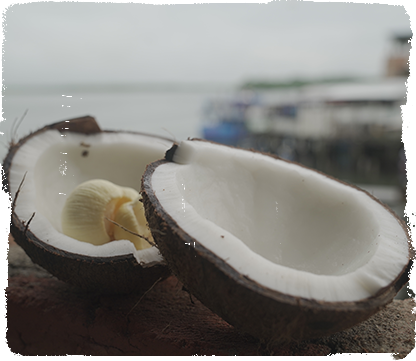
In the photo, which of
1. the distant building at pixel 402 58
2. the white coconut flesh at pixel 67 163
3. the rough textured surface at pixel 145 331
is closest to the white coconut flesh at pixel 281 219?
the rough textured surface at pixel 145 331

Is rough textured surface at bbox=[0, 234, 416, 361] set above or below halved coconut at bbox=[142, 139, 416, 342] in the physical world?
below

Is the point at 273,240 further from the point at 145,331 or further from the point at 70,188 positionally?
the point at 70,188

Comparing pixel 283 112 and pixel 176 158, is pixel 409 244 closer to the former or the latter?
pixel 176 158

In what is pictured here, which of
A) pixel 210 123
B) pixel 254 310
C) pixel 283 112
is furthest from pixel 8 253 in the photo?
pixel 210 123

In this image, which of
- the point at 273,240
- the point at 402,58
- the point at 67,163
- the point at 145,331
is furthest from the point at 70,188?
the point at 402,58

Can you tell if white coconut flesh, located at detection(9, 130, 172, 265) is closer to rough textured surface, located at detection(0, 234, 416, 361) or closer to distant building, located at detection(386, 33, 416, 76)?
rough textured surface, located at detection(0, 234, 416, 361)

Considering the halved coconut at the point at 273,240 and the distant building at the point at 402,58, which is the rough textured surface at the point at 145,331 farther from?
the distant building at the point at 402,58

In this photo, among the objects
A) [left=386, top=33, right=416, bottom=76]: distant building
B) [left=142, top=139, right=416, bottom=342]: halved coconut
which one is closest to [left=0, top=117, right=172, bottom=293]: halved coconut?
[left=142, top=139, right=416, bottom=342]: halved coconut
